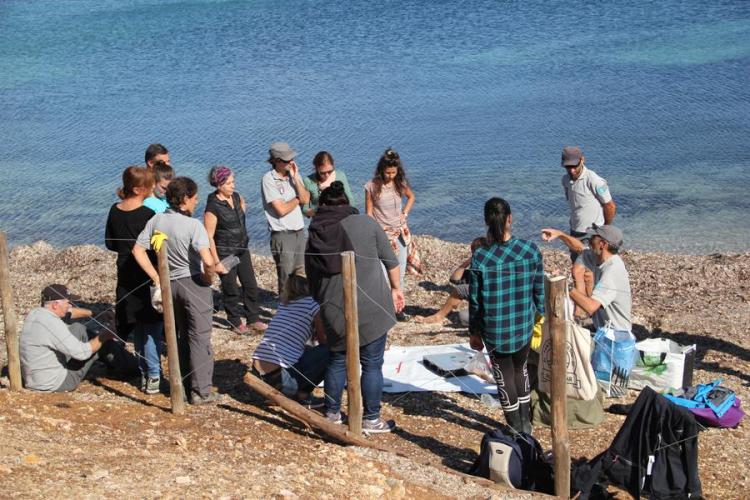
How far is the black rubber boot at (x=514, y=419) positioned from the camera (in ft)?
22.9

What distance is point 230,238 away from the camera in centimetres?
914

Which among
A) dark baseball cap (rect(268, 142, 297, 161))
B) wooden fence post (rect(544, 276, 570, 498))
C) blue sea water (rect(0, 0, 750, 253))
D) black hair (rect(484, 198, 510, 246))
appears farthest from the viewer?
blue sea water (rect(0, 0, 750, 253))

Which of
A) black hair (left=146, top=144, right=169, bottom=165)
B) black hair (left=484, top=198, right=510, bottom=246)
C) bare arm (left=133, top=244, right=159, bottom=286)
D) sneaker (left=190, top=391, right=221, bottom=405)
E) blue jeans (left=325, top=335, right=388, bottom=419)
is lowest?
sneaker (left=190, top=391, right=221, bottom=405)

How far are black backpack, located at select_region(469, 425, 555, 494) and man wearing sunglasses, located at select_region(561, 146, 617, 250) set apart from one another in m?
3.42

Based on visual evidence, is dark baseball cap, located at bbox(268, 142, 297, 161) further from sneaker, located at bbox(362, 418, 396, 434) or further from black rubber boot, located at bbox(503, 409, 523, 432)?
black rubber boot, located at bbox(503, 409, 523, 432)

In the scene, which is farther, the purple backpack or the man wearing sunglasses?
the man wearing sunglasses

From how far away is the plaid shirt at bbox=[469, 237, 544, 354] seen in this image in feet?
21.6

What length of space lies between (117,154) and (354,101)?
5465mm

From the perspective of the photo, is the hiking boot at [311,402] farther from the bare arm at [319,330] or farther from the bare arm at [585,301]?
the bare arm at [585,301]

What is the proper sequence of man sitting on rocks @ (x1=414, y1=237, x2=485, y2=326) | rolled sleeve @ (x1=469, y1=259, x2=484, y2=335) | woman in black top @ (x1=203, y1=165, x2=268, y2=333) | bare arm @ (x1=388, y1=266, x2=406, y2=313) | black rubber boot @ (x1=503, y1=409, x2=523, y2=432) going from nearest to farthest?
rolled sleeve @ (x1=469, y1=259, x2=484, y2=335) < black rubber boot @ (x1=503, y1=409, x2=523, y2=432) < bare arm @ (x1=388, y1=266, x2=406, y2=313) < woman in black top @ (x1=203, y1=165, x2=268, y2=333) < man sitting on rocks @ (x1=414, y1=237, x2=485, y2=326)

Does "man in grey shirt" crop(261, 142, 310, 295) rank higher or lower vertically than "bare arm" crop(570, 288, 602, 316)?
higher

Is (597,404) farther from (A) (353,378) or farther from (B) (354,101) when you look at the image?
(B) (354,101)

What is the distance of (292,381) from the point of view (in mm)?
7895

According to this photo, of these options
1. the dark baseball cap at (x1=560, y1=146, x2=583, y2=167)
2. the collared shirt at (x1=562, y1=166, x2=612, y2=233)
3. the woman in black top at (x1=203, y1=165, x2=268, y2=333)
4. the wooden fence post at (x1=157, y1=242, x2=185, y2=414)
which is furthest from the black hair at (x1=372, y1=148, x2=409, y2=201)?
the wooden fence post at (x1=157, y1=242, x2=185, y2=414)
